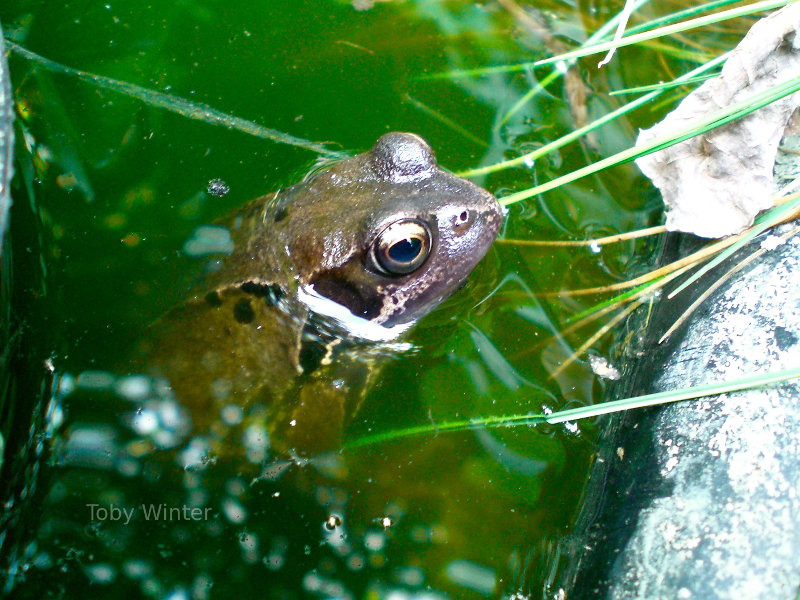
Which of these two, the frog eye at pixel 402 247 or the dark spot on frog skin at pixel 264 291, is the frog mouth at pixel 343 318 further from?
the frog eye at pixel 402 247

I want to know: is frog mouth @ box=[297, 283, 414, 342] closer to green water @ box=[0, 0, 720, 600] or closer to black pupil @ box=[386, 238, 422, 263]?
green water @ box=[0, 0, 720, 600]

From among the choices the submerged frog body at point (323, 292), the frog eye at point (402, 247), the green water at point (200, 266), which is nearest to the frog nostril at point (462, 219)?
the submerged frog body at point (323, 292)

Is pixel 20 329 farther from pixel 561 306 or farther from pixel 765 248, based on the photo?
pixel 765 248

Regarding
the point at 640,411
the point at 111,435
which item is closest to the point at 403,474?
the point at 640,411

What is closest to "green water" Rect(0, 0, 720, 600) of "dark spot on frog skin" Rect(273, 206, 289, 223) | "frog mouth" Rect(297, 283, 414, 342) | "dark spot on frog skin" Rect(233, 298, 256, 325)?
"frog mouth" Rect(297, 283, 414, 342)

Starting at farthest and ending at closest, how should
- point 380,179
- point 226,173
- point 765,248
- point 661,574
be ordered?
point 226,173, point 380,179, point 765,248, point 661,574

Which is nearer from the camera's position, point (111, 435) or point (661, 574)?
point (661, 574)
